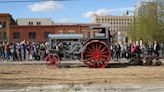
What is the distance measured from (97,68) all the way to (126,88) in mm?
13542

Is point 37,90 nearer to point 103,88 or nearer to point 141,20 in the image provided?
point 103,88

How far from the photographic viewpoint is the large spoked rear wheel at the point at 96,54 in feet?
96.9

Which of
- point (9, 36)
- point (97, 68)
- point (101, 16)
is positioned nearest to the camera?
point (97, 68)

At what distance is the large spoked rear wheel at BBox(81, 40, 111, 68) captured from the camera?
2955cm

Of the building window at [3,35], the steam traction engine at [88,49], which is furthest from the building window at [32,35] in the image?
the steam traction engine at [88,49]

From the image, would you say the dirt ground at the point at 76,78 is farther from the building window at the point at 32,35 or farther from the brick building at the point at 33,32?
the building window at the point at 32,35

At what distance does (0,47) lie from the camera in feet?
133

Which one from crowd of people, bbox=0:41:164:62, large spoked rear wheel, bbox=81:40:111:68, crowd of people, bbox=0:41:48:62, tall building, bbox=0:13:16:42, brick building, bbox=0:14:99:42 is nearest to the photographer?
large spoked rear wheel, bbox=81:40:111:68

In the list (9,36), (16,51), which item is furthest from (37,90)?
(9,36)

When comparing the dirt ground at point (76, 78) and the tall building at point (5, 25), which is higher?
the tall building at point (5, 25)

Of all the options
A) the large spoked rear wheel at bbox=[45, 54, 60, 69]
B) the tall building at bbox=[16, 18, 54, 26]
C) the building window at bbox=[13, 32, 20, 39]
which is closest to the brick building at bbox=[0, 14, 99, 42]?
the building window at bbox=[13, 32, 20, 39]

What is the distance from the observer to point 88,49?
29.6m

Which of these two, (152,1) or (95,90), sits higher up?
(152,1)

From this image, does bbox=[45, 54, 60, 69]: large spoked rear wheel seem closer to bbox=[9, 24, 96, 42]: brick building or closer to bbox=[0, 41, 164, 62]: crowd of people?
bbox=[0, 41, 164, 62]: crowd of people
